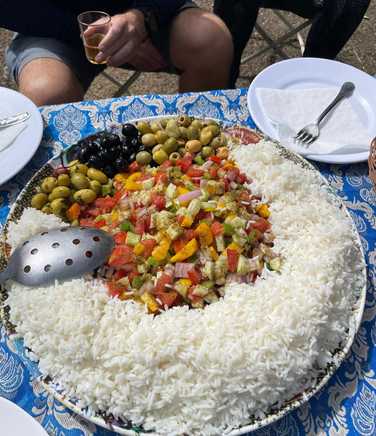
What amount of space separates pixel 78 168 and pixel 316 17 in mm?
1759

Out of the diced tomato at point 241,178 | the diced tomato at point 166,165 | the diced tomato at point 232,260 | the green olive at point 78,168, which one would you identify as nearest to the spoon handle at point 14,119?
the green olive at point 78,168

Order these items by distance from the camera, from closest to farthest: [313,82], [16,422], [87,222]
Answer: [16,422]
[87,222]
[313,82]

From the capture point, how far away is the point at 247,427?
760 mm

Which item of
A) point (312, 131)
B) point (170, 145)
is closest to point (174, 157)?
point (170, 145)

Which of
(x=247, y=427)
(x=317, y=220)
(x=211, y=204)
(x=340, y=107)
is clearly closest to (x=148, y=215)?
(x=211, y=204)

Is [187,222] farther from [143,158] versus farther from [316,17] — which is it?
[316,17]

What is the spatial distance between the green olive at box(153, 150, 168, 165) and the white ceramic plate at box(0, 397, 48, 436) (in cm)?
72

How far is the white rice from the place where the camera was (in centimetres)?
77

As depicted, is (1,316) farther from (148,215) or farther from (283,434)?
(283,434)

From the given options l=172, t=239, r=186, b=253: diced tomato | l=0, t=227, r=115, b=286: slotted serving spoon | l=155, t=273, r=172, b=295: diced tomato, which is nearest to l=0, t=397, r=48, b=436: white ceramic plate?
l=0, t=227, r=115, b=286: slotted serving spoon

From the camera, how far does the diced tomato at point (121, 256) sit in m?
0.98

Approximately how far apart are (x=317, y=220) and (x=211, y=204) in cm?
26

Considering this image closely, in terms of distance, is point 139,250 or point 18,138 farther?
point 18,138

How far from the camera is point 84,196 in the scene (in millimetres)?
1143
